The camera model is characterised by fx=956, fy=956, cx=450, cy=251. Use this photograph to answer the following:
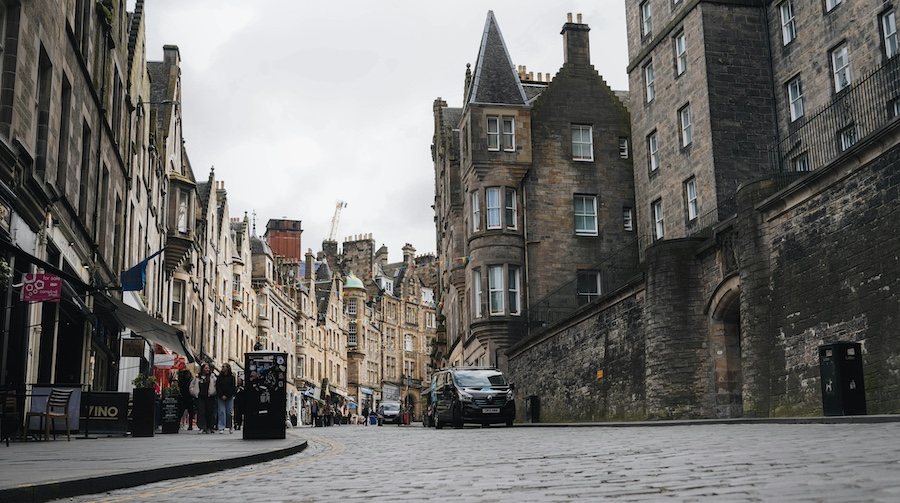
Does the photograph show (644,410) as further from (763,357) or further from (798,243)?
(798,243)

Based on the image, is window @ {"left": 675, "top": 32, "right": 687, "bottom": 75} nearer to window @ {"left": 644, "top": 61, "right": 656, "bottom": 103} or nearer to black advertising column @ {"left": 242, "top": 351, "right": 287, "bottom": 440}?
window @ {"left": 644, "top": 61, "right": 656, "bottom": 103}

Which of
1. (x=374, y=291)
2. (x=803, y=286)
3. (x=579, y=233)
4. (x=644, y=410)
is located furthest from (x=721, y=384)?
(x=374, y=291)

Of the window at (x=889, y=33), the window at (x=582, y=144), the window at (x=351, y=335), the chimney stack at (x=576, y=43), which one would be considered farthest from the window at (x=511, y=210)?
the window at (x=351, y=335)

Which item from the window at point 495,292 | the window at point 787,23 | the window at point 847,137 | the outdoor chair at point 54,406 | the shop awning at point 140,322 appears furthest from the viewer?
the window at point 495,292

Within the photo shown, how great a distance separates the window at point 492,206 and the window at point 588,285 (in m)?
4.46

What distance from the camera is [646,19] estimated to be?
3812 cm

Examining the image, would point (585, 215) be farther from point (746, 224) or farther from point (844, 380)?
point (844, 380)

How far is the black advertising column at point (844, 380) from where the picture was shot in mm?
17188

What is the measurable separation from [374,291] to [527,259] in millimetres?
76330

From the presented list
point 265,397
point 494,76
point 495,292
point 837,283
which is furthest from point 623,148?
point 265,397

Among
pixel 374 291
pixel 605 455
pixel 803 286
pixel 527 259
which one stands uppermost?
pixel 374 291

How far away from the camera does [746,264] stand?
22.9 m

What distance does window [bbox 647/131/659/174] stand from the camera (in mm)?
37950

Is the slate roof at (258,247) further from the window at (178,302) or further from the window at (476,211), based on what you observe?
the window at (476,211)
